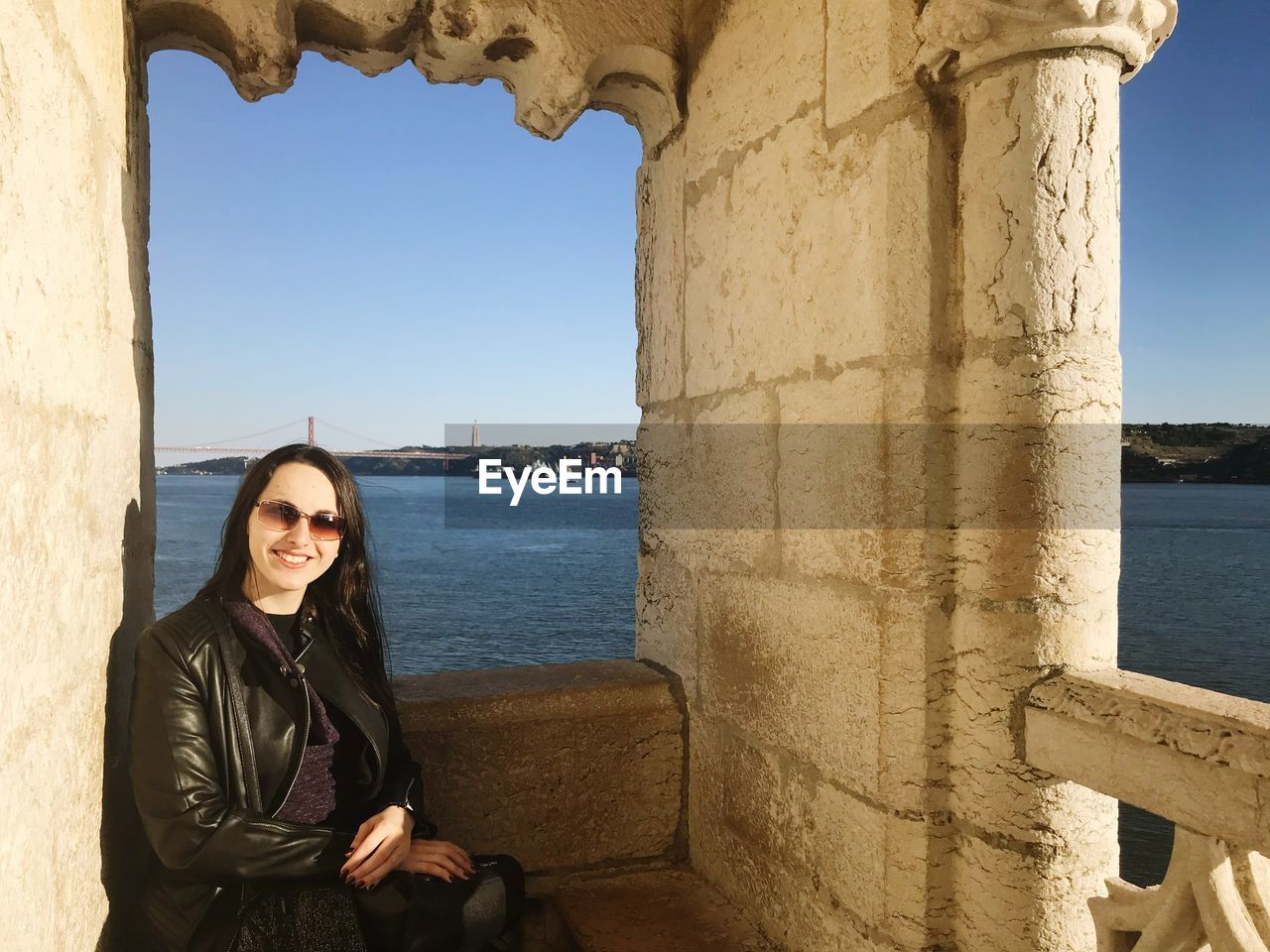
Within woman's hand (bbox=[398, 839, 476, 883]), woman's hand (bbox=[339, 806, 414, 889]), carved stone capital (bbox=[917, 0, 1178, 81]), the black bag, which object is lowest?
the black bag

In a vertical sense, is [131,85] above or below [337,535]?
above

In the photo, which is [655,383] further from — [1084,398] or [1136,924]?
[1136,924]

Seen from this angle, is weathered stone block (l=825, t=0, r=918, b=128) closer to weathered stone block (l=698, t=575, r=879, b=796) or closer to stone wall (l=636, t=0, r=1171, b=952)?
stone wall (l=636, t=0, r=1171, b=952)

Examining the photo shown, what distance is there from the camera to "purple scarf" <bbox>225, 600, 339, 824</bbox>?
143 centimetres

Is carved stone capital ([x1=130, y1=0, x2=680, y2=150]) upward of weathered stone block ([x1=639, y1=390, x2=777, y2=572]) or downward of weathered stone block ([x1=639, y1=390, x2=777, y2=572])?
upward

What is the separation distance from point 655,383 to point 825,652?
3.12ft

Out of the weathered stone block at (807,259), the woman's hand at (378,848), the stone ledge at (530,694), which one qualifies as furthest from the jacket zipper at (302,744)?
the weathered stone block at (807,259)

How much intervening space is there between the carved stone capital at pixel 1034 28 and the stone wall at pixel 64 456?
119cm

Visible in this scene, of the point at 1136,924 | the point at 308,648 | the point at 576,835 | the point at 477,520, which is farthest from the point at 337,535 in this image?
the point at 477,520

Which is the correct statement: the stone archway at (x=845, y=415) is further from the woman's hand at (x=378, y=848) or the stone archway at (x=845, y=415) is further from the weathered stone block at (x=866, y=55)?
the woman's hand at (x=378, y=848)

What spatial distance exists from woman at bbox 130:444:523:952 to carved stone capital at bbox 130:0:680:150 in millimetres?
869

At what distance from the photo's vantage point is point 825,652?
1.63m

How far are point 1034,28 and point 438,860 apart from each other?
1.58m

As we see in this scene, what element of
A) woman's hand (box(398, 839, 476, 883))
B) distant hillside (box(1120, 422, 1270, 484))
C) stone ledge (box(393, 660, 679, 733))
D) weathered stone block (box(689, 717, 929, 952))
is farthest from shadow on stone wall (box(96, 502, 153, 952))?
distant hillside (box(1120, 422, 1270, 484))
